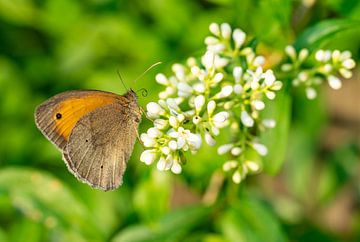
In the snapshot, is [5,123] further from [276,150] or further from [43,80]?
[276,150]

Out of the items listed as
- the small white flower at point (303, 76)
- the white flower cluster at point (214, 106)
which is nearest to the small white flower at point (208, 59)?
the white flower cluster at point (214, 106)

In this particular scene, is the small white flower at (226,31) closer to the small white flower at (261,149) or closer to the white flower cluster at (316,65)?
the white flower cluster at (316,65)

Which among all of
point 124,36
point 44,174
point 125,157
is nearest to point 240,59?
point 125,157

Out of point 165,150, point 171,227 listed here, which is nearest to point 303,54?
point 165,150

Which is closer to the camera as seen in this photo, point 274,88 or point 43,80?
point 274,88

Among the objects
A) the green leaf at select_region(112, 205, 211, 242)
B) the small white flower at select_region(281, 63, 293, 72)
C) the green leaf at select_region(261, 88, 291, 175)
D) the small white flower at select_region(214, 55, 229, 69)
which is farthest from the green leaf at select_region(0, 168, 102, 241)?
the small white flower at select_region(281, 63, 293, 72)

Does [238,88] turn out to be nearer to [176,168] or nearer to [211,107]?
[211,107]
